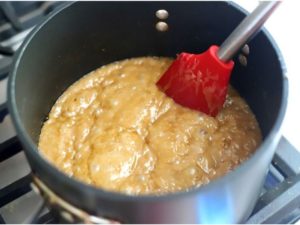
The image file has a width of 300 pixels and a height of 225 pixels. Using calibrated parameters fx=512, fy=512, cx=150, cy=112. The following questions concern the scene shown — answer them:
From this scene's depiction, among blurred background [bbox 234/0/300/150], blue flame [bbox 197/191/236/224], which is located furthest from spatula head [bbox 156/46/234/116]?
blue flame [bbox 197/191/236/224]

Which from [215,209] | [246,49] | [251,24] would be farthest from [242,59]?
[215,209]

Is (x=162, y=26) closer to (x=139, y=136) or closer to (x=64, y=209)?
(x=139, y=136)

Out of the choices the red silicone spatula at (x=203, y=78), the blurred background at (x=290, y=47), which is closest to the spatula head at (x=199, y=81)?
the red silicone spatula at (x=203, y=78)

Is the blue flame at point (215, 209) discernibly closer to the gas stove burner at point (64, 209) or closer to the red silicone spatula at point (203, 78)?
Answer: the gas stove burner at point (64, 209)

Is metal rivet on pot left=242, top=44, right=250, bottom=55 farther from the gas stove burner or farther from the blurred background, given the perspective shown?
the gas stove burner

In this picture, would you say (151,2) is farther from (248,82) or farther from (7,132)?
(7,132)

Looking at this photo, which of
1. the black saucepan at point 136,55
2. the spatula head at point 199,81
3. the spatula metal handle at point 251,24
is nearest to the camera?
the black saucepan at point 136,55
